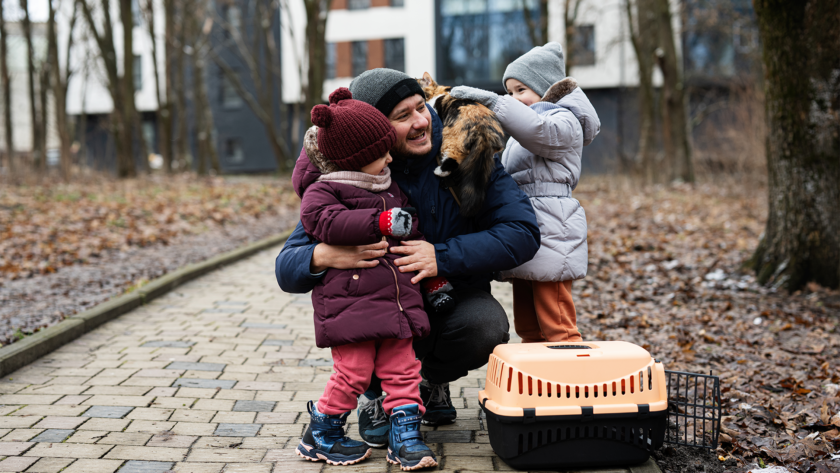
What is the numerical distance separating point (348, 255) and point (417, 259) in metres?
0.29

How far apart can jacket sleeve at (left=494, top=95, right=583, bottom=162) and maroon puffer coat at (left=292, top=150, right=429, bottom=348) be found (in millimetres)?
686

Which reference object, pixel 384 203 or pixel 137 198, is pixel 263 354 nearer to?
pixel 384 203

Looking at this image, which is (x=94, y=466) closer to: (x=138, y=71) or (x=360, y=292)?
(x=360, y=292)

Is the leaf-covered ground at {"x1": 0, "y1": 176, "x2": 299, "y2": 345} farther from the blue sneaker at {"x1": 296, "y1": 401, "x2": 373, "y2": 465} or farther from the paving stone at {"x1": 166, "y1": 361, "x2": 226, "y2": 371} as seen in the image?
the blue sneaker at {"x1": 296, "y1": 401, "x2": 373, "y2": 465}

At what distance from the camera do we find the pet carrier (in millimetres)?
2926

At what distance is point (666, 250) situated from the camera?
982 cm

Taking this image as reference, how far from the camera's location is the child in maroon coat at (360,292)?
3004 mm

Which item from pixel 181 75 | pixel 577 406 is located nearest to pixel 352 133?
pixel 577 406

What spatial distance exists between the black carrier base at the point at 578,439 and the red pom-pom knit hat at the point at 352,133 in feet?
3.92

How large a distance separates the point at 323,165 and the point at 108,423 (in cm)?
182

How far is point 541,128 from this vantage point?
3.34 m

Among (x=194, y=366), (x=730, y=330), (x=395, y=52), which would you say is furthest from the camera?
(x=395, y=52)

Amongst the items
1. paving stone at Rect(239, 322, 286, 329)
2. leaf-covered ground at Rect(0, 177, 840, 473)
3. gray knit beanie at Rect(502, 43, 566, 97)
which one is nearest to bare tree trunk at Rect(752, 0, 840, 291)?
leaf-covered ground at Rect(0, 177, 840, 473)

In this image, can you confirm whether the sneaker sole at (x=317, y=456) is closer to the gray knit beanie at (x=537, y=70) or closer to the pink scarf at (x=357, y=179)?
the pink scarf at (x=357, y=179)
